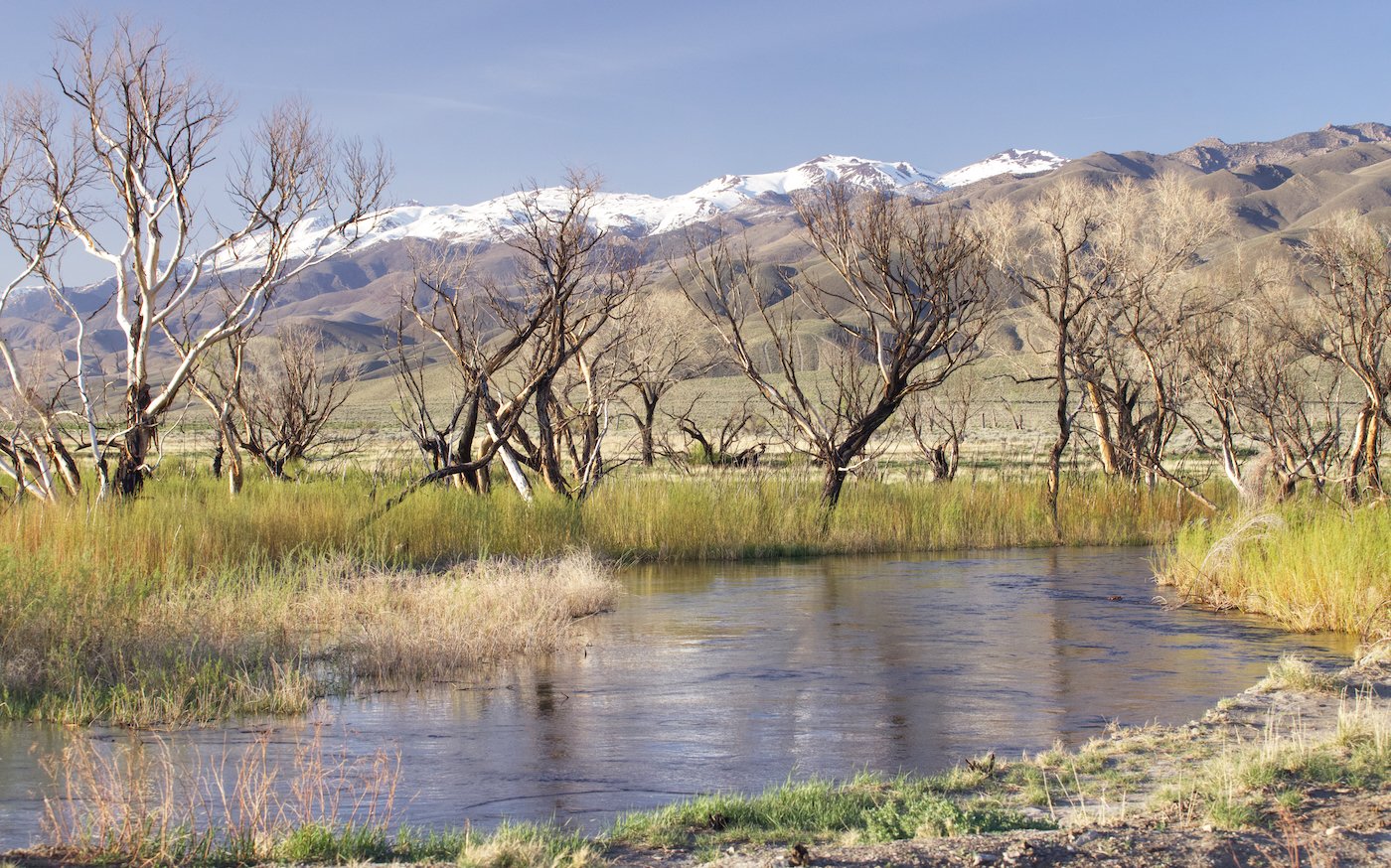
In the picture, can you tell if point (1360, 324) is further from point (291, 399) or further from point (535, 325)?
point (291, 399)

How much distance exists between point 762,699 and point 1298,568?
22.8 feet

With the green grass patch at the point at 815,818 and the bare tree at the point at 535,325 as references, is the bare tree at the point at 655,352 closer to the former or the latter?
the bare tree at the point at 535,325

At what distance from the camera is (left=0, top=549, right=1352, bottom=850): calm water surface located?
763 centimetres

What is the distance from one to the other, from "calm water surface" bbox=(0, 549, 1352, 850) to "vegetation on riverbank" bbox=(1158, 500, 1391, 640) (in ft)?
1.18

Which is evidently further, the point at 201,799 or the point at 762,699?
the point at 762,699

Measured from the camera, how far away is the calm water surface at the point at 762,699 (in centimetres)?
763

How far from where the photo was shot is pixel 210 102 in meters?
17.6

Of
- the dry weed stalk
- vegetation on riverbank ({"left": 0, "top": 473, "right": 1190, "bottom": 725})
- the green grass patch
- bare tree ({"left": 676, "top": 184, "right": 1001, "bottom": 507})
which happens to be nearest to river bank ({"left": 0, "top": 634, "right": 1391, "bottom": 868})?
the green grass patch

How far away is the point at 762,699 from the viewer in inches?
390

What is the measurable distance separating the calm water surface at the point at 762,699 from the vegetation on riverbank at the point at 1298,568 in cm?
36

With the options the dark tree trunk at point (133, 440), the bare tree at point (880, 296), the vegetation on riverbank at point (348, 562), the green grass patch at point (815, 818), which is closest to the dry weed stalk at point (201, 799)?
the vegetation on riverbank at point (348, 562)

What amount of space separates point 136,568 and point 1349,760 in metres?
10.6

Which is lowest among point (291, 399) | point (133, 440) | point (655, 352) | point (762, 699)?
point (762, 699)

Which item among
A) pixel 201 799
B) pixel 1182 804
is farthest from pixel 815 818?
pixel 201 799
